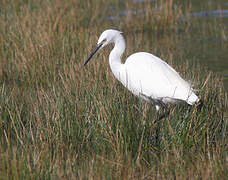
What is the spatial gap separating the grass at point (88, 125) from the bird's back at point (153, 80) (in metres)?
0.14

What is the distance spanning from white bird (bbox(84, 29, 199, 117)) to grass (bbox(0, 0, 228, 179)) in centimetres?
13

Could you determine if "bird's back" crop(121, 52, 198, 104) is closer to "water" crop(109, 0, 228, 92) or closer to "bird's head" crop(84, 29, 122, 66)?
"bird's head" crop(84, 29, 122, 66)

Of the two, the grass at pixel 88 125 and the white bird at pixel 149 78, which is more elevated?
the white bird at pixel 149 78

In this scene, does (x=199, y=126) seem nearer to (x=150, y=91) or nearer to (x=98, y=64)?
(x=150, y=91)

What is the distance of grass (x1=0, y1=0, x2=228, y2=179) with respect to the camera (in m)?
3.46

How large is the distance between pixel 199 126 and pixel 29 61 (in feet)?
10.7

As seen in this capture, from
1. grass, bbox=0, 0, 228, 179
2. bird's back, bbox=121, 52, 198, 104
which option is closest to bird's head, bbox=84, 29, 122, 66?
bird's back, bbox=121, 52, 198, 104

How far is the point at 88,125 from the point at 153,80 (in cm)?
86

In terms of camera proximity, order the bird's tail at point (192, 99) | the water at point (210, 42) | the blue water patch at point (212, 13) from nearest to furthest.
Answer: the bird's tail at point (192, 99) → the water at point (210, 42) → the blue water patch at point (212, 13)

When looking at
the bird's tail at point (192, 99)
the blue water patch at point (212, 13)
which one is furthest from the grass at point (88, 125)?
the blue water patch at point (212, 13)

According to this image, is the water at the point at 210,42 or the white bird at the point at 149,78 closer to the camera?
the white bird at the point at 149,78

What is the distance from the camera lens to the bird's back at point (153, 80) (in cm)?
470

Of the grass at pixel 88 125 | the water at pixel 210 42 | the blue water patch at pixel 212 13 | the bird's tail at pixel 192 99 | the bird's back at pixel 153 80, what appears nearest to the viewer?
the grass at pixel 88 125

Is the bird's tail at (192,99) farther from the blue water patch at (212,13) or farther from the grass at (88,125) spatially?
the blue water patch at (212,13)
